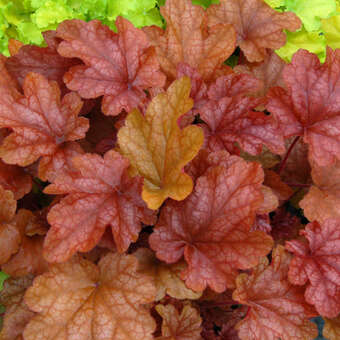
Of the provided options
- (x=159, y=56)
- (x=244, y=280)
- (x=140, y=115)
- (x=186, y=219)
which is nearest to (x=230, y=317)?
(x=244, y=280)

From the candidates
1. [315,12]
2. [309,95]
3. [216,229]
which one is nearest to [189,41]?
[309,95]

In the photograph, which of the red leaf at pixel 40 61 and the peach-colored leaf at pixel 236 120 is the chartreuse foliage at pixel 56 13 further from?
the peach-colored leaf at pixel 236 120

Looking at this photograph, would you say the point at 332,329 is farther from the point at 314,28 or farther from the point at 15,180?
the point at 314,28

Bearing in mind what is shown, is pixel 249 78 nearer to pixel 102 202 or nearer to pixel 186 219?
pixel 186 219

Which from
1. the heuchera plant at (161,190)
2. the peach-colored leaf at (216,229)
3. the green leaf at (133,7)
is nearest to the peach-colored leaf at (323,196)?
the heuchera plant at (161,190)

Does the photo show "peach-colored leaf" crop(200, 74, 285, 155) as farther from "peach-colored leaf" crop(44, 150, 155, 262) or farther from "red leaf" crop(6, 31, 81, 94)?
"red leaf" crop(6, 31, 81, 94)
